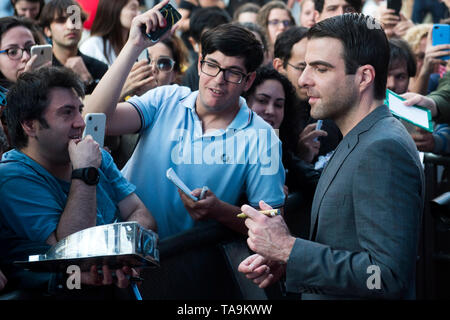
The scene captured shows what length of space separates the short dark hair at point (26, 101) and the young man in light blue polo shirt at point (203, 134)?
40cm

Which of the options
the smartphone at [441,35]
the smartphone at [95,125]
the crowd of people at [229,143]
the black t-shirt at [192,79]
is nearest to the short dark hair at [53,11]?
the crowd of people at [229,143]

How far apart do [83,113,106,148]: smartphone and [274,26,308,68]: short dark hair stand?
2435mm

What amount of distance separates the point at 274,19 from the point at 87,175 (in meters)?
5.13

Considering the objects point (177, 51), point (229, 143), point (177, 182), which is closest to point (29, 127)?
point (177, 182)

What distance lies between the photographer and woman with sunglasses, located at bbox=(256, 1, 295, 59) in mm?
7809

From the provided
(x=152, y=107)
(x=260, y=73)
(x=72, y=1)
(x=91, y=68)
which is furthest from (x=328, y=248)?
(x=72, y=1)

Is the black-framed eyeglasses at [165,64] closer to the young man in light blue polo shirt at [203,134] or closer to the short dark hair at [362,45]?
the young man in light blue polo shirt at [203,134]

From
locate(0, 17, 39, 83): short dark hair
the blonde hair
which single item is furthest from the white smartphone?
the blonde hair

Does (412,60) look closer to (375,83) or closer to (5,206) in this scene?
(375,83)

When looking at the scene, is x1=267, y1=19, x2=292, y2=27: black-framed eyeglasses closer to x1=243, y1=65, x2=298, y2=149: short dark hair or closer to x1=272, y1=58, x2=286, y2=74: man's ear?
x1=272, y1=58, x2=286, y2=74: man's ear

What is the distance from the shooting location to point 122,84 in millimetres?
3793

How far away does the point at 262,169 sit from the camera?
12.8ft

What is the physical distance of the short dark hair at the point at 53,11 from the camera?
5.49 m

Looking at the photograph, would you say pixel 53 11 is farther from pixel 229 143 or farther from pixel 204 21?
pixel 229 143
